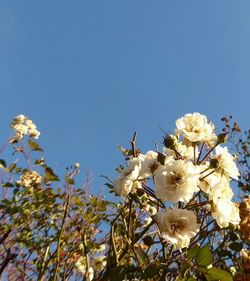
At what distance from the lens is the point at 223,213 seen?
4.61 ft

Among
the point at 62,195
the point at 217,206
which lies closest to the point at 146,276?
the point at 217,206

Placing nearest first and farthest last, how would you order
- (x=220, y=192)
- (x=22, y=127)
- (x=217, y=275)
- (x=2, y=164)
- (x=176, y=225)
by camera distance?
(x=217, y=275) < (x=176, y=225) < (x=220, y=192) < (x=2, y=164) < (x=22, y=127)

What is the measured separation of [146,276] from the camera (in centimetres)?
125

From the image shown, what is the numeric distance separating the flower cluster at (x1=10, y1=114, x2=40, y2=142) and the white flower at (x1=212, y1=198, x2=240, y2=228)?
2.95 metres

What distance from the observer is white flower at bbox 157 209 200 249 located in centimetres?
134

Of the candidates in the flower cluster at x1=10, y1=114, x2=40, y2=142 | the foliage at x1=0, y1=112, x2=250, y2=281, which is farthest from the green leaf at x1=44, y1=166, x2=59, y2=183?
the flower cluster at x1=10, y1=114, x2=40, y2=142

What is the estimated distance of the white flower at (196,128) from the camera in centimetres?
163

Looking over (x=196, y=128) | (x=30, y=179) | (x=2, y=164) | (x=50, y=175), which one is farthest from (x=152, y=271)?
(x=30, y=179)

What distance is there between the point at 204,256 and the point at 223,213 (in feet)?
0.82

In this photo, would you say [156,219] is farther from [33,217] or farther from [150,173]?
[33,217]

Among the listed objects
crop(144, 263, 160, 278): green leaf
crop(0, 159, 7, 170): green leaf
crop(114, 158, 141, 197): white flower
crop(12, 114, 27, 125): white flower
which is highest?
crop(12, 114, 27, 125): white flower

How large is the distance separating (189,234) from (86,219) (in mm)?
1460

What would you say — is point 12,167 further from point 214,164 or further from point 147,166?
point 214,164

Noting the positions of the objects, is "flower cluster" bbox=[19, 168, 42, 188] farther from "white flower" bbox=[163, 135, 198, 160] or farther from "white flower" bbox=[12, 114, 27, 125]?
"white flower" bbox=[163, 135, 198, 160]
